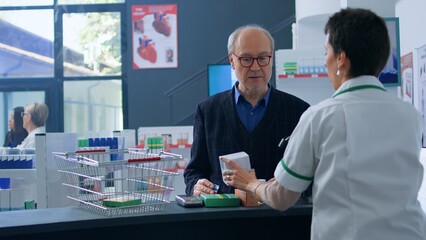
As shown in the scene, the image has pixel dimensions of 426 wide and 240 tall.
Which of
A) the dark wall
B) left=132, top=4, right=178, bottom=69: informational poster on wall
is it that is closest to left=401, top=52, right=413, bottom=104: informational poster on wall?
the dark wall

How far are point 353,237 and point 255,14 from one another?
8.23m

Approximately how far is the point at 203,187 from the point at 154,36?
24.3ft

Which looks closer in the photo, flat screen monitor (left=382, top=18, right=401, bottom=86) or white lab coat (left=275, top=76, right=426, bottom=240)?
white lab coat (left=275, top=76, right=426, bottom=240)

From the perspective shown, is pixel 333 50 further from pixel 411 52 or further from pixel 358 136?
pixel 411 52

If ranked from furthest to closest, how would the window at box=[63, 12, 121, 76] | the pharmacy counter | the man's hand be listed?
the window at box=[63, 12, 121, 76]
the man's hand
the pharmacy counter

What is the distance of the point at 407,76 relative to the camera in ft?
15.9

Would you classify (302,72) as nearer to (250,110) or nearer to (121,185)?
(250,110)

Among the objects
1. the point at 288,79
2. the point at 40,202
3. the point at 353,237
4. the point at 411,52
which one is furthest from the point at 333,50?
the point at 288,79

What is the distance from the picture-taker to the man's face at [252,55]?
2436 millimetres

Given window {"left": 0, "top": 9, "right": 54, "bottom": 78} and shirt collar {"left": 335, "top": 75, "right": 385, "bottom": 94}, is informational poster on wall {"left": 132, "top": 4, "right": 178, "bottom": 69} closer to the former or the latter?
window {"left": 0, "top": 9, "right": 54, "bottom": 78}

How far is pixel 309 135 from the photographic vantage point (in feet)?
5.02

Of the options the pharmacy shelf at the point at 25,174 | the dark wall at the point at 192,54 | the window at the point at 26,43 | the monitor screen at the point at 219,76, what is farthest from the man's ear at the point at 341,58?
the window at the point at 26,43

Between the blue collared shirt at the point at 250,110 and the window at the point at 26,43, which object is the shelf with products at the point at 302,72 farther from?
the window at the point at 26,43

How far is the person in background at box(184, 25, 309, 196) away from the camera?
A: 8.04 feet
